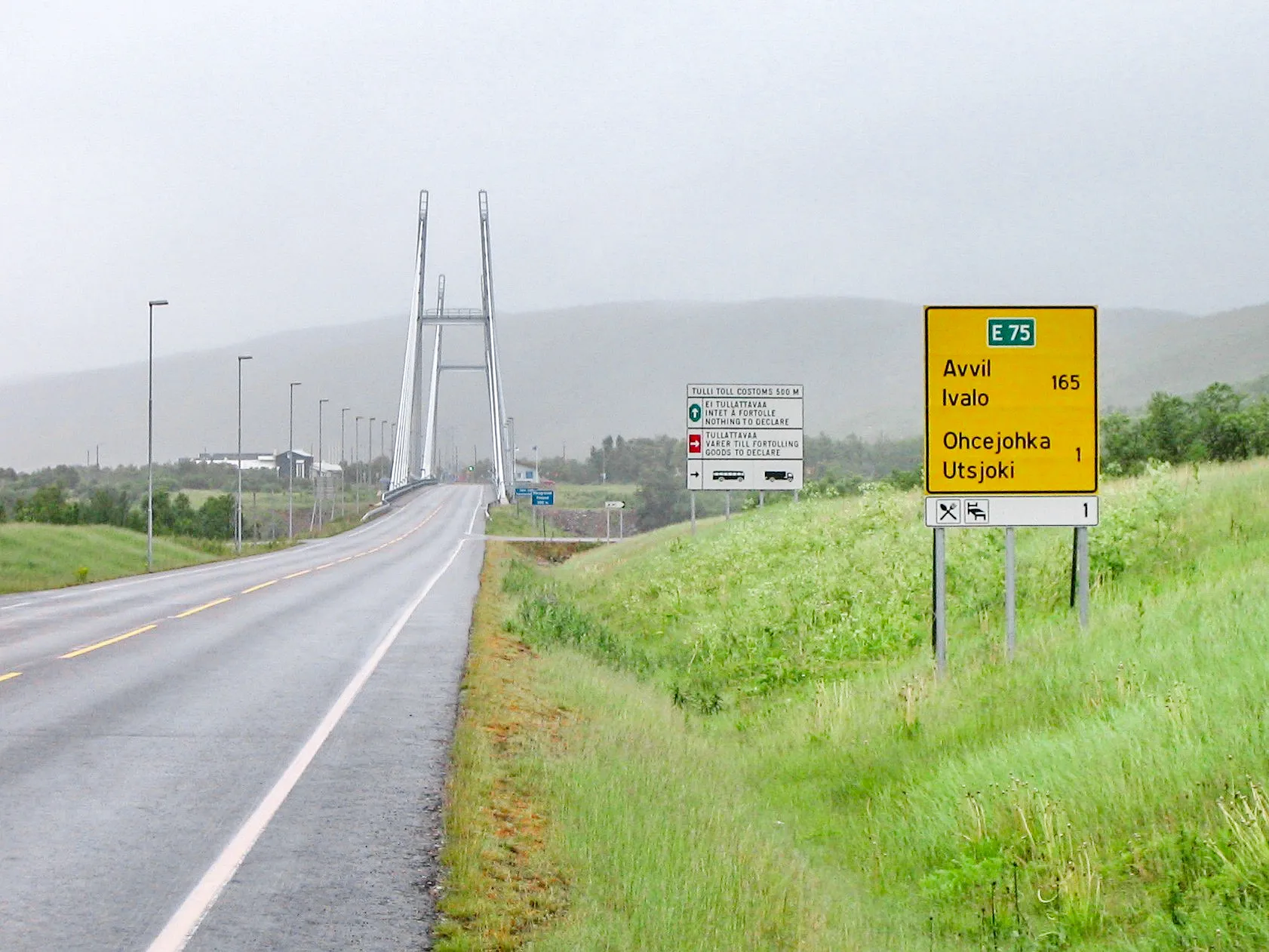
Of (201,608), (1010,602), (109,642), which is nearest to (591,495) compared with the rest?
(201,608)

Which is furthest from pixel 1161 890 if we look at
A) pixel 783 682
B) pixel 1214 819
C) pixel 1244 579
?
pixel 783 682

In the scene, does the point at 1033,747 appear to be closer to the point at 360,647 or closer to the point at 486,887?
the point at 486,887

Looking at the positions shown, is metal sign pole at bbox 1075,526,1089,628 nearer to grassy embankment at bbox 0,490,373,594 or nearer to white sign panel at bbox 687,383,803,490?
white sign panel at bbox 687,383,803,490

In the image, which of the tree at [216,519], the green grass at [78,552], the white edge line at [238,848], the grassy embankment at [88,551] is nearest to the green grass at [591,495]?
the tree at [216,519]

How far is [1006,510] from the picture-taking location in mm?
12688

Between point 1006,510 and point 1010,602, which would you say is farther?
point 1006,510

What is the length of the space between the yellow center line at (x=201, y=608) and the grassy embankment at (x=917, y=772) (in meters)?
7.05

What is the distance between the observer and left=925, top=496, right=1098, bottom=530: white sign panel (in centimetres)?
1264

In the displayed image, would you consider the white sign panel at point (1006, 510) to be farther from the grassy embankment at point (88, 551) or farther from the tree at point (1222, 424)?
the grassy embankment at point (88, 551)

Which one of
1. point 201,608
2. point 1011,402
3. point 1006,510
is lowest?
point 201,608

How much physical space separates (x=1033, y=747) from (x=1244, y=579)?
13.3 feet

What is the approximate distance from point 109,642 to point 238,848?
12.0 metres

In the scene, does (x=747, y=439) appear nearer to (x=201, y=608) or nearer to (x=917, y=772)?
(x=201, y=608)

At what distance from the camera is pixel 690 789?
9648 millimetres
